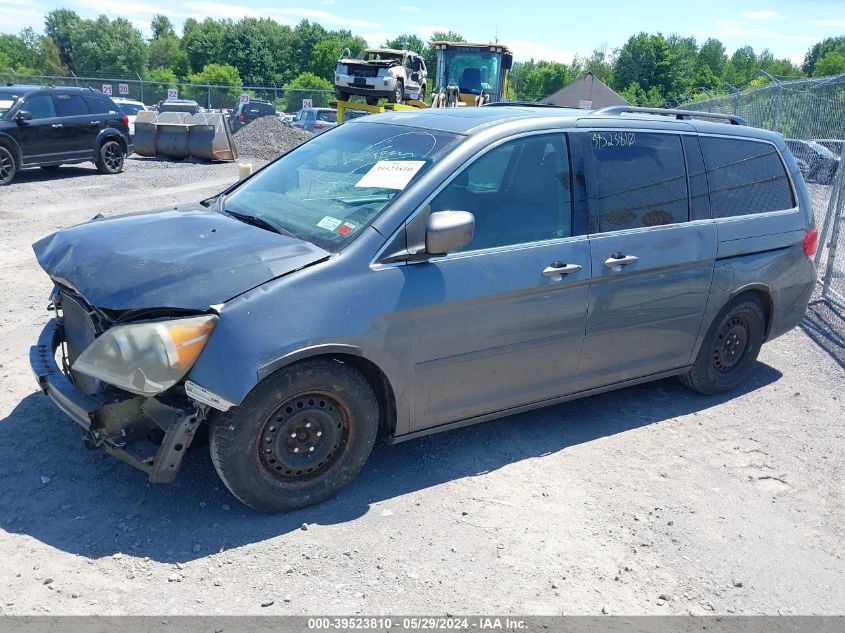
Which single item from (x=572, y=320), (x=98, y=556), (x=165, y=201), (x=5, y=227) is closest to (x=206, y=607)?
(x=98, y=556)

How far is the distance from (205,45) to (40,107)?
7917 cm

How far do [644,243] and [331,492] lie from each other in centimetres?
244

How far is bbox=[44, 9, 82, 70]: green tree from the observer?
94438mm

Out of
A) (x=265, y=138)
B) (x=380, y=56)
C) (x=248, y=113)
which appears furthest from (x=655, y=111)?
(x=248, y=113)

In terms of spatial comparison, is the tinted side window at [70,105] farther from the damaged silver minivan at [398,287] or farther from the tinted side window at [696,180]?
the tinted side window at [696,180]

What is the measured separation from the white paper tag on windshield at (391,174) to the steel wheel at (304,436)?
1178 mm

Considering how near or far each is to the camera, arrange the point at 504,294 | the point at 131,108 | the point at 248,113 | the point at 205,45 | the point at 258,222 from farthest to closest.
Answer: the point at 205,45 < the point at 131,108 < the point at 248,113 < the point at 258,222 < the point at 504,294

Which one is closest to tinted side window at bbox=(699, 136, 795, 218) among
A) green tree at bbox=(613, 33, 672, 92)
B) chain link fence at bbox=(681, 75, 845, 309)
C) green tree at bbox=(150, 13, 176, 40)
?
chain link fence at bbox=(681, 75, 845, 309)

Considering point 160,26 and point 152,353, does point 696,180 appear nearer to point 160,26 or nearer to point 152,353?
point 152,353

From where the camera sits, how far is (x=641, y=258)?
4.66 m

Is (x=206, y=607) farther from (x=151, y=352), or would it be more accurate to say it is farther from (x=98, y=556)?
(x=151, y=352)

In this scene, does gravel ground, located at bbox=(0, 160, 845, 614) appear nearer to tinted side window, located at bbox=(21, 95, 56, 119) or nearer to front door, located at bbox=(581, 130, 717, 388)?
front door, located at bbox=(581, 130, 717, 388)

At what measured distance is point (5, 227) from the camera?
1045cm

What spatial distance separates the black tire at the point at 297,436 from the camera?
11.2ft
